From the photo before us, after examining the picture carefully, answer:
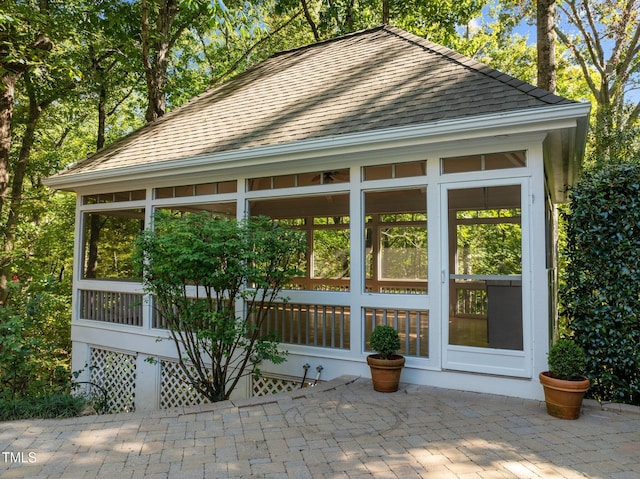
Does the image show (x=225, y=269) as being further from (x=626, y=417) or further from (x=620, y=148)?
(x=620, y=148)

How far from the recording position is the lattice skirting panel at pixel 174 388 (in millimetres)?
6133

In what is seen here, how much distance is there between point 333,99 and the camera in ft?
19.6

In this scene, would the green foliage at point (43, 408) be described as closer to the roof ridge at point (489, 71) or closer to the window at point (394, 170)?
the window at point (394, 170)

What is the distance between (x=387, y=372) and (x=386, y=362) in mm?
104

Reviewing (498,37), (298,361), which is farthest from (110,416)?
(498,37)

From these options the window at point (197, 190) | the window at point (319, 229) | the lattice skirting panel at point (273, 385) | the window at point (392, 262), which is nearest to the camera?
the lattice skirting panel at point (273, 385)

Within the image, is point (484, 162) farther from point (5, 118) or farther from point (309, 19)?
point (309, 19)

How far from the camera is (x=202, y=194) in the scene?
245 inches

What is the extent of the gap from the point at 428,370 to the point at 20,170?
12947mm

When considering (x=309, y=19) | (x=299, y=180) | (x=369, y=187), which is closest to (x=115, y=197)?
(x=299, y=180)

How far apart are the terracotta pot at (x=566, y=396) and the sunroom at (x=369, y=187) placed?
0.48 metres

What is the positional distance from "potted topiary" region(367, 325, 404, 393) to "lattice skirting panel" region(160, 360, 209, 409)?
2951 mm

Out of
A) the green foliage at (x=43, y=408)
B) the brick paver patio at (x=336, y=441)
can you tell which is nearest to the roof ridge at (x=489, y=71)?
the brick paver patio at (x=336, y=441)

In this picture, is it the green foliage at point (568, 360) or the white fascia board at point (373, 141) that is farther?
the white fascia board at point (373, 141)
